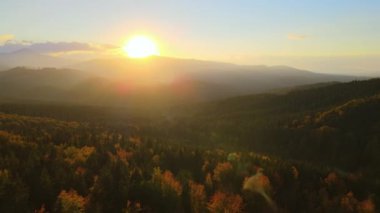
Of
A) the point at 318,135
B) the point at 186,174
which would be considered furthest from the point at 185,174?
the point at 318,135

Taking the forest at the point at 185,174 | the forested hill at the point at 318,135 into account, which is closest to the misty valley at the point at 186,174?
the forest at the point at 185,174

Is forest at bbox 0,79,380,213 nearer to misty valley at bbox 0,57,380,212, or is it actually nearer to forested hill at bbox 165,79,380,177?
misty valley at bbox 0,57,380,212

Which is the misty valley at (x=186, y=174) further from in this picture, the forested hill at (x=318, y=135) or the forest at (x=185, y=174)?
the forested hill at (x=318, y=135)

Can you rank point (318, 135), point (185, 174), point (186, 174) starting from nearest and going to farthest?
1. point (185, 174)
2. point (186, 174)
3. point (318, 135)

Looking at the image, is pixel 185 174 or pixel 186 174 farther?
pixel 186 174

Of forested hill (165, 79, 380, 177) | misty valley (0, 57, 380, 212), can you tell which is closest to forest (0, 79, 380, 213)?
misty valley (0, 57, 380, 212)

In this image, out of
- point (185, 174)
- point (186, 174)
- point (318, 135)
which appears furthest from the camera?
point (318, 135)

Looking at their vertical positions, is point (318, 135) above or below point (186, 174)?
above

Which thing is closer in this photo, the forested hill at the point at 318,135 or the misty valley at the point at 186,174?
the misty valley at the point at 186,174

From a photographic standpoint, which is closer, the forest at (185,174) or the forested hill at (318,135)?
the forest at (185,174)

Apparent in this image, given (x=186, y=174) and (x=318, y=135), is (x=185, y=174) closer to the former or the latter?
(x=186, y=174)

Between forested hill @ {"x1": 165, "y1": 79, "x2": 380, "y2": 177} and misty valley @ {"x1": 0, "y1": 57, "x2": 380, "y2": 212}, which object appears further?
forested hill @ {"x1": 165, "y1": 79, "x2": 380, "y2": 177}
